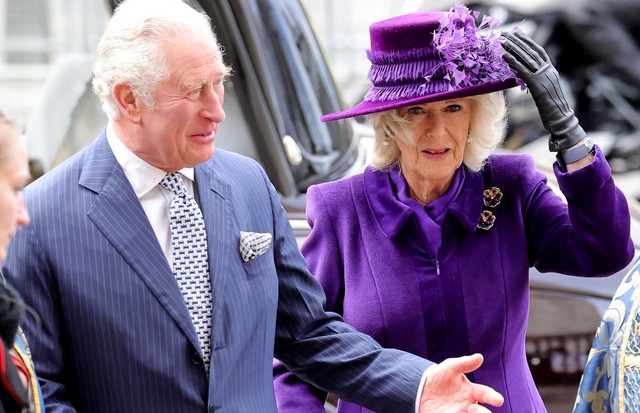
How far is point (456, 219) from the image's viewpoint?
10.2 feet

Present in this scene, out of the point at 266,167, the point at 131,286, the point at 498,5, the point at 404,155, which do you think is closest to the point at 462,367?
the point at 404,155

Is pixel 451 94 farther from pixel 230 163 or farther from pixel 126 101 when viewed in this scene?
pixel 126 101

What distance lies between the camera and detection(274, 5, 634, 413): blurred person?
3.00 m

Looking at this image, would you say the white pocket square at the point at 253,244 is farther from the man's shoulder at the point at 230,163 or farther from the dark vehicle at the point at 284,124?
the dark vehicle at the point at 284,124

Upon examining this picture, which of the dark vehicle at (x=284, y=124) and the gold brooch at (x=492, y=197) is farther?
the dark vehicle at (x=284, y=124)

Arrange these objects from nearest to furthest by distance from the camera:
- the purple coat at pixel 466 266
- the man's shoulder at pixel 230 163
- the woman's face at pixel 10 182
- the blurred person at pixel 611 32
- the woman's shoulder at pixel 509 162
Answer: the woman's face at pixel 10 182
the man's shoulder at pixel 230 163
the purple coat at pixel 466 266
the woman's shoulder at pixel 509 162
the blurred person at pixel 611 32

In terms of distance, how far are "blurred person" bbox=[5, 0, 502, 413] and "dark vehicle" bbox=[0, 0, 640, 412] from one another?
5.01 ft

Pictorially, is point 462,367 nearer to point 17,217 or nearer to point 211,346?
point 211,346

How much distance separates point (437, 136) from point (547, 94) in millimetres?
280

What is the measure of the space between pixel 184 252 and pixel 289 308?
0.35m

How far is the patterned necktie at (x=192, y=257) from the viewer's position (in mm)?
2717

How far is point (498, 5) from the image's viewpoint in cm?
891

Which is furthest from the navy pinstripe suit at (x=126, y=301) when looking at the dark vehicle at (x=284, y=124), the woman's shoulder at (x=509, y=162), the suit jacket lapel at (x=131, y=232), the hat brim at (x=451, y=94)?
the dark vehicle at (x=284, y=124)

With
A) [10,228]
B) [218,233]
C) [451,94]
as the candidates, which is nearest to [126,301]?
[218,233]
